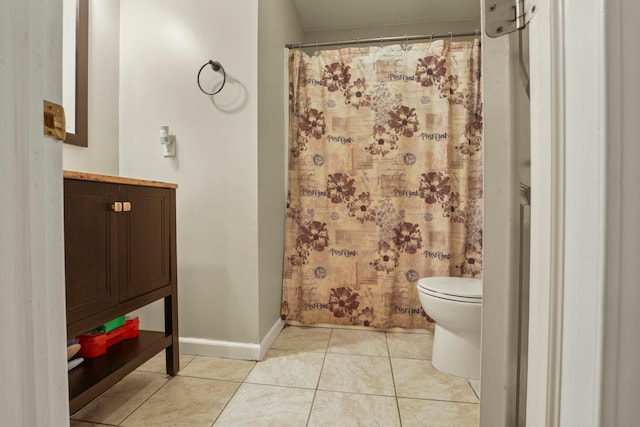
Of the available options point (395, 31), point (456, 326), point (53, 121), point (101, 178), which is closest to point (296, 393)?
point (456, 326)

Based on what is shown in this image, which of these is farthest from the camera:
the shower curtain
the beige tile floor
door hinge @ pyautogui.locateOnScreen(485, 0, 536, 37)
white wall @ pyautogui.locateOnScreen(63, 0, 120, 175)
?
the shower curtain

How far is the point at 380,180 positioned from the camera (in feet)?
6.61

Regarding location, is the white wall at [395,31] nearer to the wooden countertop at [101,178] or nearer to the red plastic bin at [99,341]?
the wooden countertop at [101,178]

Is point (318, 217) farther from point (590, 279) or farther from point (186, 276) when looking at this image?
point (590, 279)

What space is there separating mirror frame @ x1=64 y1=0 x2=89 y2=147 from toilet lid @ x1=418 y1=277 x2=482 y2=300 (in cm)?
188

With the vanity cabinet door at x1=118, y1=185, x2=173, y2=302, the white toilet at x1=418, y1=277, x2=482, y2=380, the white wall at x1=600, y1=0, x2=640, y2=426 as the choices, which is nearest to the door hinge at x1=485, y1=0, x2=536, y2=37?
the white wall at x1=600, y1=0, x2=640, y2=426

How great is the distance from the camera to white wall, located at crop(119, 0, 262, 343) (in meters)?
1.58

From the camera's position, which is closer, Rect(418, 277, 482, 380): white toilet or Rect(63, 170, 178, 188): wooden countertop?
Rect(63, 170, 178, 188): wooden countertop

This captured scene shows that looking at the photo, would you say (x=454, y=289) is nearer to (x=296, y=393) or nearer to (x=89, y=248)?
(x=296, y=393)

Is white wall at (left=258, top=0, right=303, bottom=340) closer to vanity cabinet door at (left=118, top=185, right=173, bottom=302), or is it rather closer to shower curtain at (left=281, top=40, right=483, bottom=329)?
shower curtain at (left=281, top=40, right=483, bottom=329)

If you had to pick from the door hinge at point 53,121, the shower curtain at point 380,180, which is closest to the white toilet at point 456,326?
the shower curtain at point 380,180

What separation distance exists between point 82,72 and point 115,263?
1070mm

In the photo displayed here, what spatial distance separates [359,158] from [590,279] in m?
1.74

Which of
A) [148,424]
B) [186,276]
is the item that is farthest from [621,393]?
[186,276]
